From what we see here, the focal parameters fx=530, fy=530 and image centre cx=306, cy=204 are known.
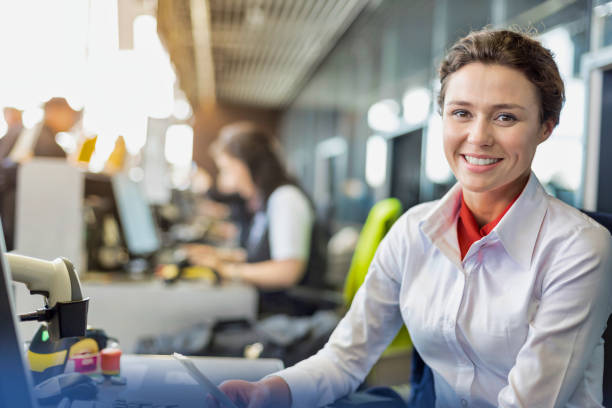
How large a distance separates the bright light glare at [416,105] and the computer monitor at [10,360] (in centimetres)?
385

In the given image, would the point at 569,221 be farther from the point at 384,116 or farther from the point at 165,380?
the point at 384,116

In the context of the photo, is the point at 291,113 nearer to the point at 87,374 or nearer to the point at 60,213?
the point at 60,213

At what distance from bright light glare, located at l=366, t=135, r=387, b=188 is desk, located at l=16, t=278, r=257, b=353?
311 cm

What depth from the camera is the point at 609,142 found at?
6.09 feet

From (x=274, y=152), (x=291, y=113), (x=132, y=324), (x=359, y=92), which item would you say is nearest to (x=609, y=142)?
(x=274, y=152)

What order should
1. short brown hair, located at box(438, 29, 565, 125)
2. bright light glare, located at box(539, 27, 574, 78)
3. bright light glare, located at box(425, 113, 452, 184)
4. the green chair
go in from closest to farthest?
1. short brown hair, located at box(438, 29, 565, 125)
2. the green chair
3. bright light glare, located at box(539, 27, 574, 78)
4. bright light glare, located at box(425, 113, 452, 184)

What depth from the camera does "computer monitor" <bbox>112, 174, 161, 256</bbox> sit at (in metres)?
2.78

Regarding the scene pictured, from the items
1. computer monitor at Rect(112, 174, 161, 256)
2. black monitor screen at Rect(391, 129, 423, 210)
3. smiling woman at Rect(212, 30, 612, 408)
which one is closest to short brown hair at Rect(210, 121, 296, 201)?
computer monitor at Rect(112, 174, 161, 256)

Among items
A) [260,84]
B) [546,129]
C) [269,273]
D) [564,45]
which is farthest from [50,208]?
[260,84]

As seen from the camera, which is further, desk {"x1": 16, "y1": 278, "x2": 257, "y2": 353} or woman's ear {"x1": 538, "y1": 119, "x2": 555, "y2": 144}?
desk {"x1": 16, "y1": 278, "x2": 257, "y2": 353}

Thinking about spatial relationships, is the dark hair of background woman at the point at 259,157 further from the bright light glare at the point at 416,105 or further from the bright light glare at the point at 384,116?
the bright light glare at the point at 384,116

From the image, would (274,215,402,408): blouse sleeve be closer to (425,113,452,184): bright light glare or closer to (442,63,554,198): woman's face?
(442,63,554,198): woman's face

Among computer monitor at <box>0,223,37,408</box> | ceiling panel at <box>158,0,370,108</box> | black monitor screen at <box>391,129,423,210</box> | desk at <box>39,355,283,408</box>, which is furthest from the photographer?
ceiling panel at <box>158,0,370,108</box>

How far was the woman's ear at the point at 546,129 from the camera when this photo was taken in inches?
43.0
